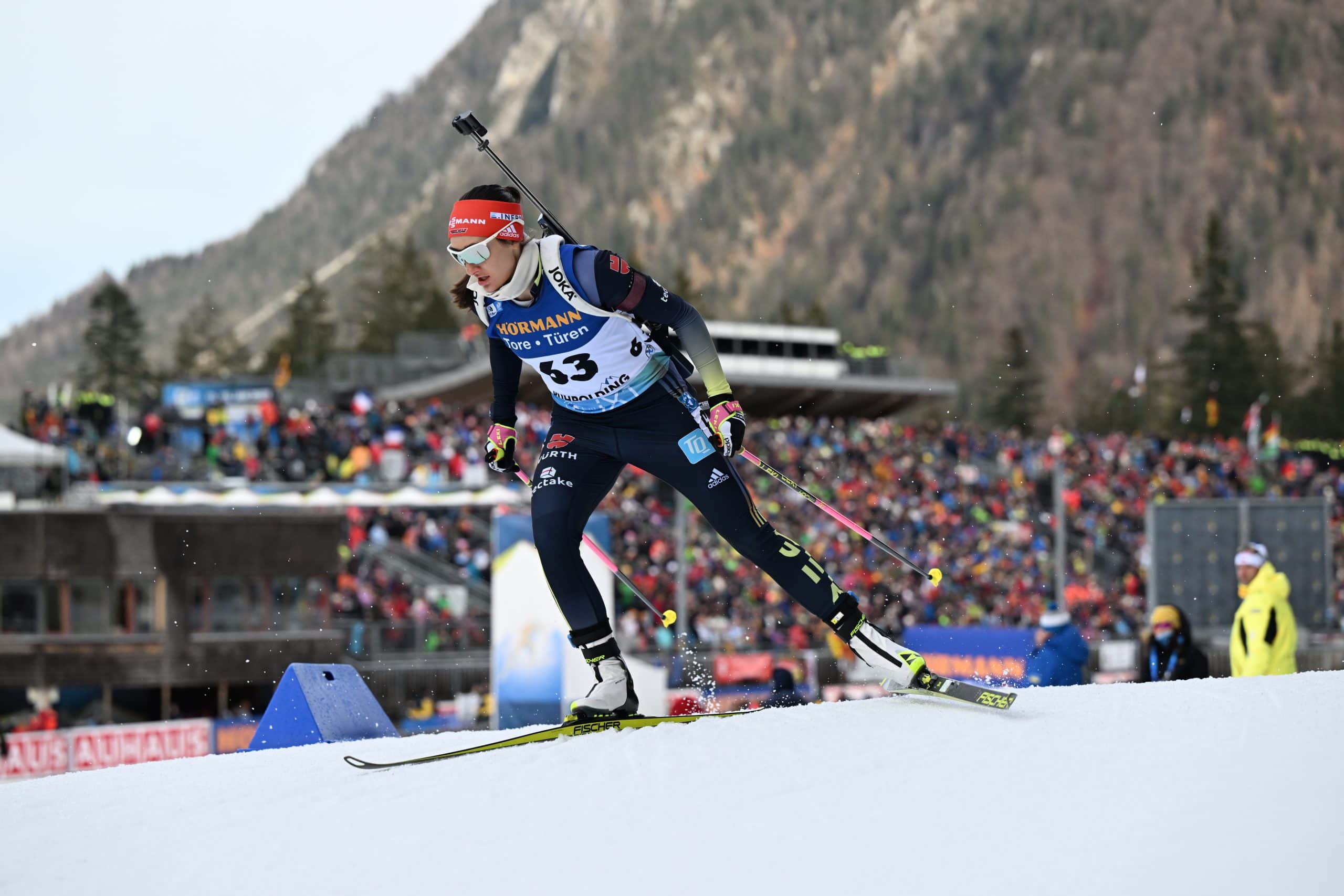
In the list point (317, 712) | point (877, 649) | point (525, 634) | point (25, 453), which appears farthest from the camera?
point (25, 453)

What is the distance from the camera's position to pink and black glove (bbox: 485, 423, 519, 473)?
15.0 feet

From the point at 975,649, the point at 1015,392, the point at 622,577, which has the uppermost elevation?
the point at 1015,392

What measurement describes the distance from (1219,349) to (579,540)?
59724 mm

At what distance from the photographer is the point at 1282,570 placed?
17.0m

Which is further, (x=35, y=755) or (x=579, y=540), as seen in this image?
(x=35, y=755)

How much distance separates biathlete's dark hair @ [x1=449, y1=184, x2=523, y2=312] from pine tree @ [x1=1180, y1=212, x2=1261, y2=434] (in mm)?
59017

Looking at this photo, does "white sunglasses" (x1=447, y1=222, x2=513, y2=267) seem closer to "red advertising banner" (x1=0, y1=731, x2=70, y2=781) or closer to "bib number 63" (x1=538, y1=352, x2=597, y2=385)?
"bib number 63" (x1=538, y1=352, x2=597, y2=385)

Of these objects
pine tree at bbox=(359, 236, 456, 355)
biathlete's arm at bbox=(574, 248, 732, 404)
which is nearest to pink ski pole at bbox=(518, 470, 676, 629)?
biathlete's arm at bbox=(574, 248, 732, 404)

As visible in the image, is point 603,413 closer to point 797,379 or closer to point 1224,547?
point 1224,547

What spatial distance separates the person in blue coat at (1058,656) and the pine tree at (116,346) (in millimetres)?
65325

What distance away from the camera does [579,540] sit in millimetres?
4387

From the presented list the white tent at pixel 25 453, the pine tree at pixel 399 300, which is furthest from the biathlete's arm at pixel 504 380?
the pine tree at pixel 399 300

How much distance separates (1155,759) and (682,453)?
168 centimetres

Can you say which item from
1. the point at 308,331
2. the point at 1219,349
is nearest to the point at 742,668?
the point at 1219,349
